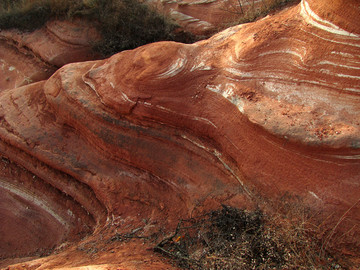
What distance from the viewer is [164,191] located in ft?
13.7

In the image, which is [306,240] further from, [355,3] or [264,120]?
[355,3]

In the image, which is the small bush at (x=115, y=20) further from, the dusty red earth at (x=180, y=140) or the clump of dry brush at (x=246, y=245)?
the clump of dry brush at (x=246, y=245)

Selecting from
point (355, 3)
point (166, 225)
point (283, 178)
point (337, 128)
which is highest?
point (355, 3)

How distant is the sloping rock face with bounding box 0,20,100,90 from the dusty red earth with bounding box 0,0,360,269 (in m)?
2.37

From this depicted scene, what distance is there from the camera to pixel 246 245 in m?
2.96

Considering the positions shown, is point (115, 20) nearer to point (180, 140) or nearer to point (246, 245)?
point (180, 140)

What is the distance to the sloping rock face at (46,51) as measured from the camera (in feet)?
25.3

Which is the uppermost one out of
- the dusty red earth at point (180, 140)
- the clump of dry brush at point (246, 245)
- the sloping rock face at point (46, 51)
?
the sloping rock face at point (46, 51)

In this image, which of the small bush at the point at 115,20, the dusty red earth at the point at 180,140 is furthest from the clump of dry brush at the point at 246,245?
the small bush at the point at 115,20

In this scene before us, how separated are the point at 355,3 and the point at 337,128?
1.34 m

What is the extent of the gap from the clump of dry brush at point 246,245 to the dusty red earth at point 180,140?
175 mm

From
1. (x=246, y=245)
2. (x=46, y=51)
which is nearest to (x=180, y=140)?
(x=246, y=245)


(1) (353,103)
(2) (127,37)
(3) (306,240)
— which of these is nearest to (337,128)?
(1) (353,103)

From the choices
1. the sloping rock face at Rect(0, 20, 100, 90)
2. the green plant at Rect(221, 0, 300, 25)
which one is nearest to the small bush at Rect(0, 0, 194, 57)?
the sloping rock face at Rect(0, 20, 100, 90)
